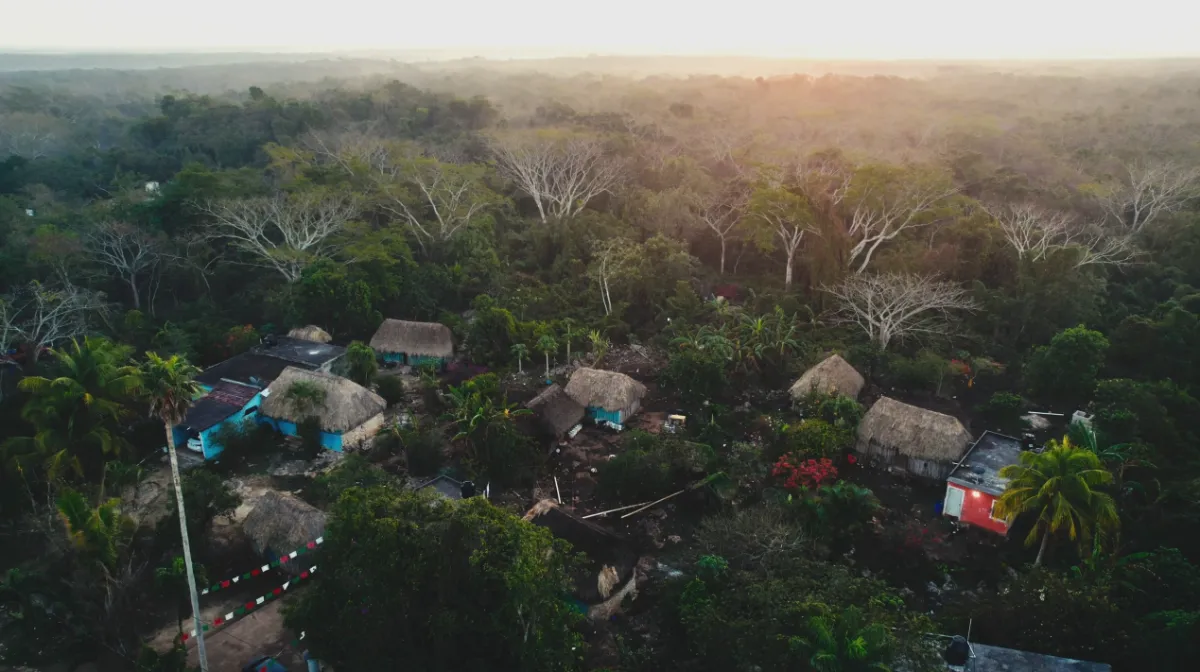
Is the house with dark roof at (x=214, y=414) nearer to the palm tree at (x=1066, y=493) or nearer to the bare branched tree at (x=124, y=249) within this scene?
the bare branched tree at (x=124, y=249)

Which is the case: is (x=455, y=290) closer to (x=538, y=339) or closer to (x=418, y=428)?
(x=538, y=339)

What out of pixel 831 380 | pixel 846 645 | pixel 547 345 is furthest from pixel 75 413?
pixel 831 380

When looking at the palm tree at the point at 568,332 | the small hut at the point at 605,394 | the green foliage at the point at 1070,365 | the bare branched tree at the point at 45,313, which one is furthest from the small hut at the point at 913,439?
the bare branched tree at the point at 45,313

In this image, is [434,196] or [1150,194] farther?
[434,196]

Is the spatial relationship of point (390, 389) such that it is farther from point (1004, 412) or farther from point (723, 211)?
point (1004, 412)

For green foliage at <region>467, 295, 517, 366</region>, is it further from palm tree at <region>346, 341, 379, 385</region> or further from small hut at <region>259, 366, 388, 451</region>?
small hut at <region>259, 366, 388, 451</region>

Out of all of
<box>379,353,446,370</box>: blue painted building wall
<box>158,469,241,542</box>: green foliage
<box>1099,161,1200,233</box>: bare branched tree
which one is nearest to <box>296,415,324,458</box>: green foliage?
<box>158,469,241,542</box>: green foliage

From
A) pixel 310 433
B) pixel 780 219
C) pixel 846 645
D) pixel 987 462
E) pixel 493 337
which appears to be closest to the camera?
pixel 846 645
